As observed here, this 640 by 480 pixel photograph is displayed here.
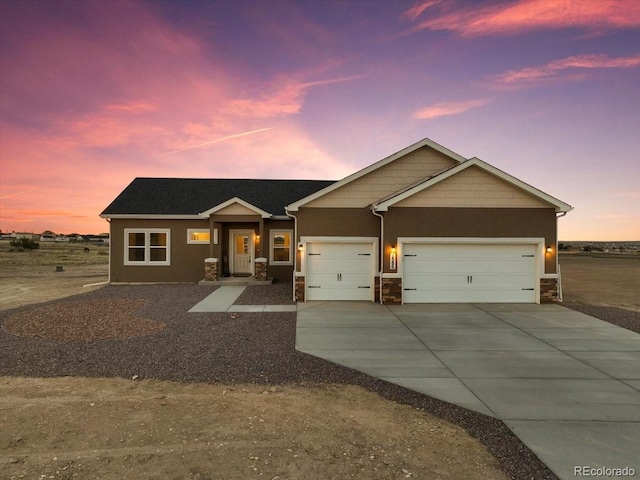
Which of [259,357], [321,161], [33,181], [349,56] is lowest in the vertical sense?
[259,357]

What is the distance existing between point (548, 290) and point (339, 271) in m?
7.32

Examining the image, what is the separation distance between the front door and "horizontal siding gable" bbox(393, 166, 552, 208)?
30.3ft

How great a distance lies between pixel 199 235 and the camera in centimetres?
1638

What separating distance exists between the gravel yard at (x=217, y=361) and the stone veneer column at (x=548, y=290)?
8856 millimetres

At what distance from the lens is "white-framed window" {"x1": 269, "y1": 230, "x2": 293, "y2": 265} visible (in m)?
16.7

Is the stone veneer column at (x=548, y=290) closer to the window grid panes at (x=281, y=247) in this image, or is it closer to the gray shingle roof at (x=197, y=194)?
the window grid panes at (x=281, y=247)

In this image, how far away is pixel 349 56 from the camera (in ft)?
50.9

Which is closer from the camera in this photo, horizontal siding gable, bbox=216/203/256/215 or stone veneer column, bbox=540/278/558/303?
stone veneer column, bbox=540/278/558/303

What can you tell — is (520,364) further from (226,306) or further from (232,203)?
(232,203)

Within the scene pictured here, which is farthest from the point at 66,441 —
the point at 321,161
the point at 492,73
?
the point at 321,161

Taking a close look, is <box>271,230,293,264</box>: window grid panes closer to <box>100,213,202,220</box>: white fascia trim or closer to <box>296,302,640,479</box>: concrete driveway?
<box>100,213,202,220</box>: white fascia trim

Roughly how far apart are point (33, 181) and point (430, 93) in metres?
30.1

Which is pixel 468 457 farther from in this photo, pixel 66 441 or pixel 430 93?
pixel 430 93

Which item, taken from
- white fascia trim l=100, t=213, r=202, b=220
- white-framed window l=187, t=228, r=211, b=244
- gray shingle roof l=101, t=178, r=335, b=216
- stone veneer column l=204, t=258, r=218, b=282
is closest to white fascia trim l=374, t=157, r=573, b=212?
gray shingle roof l=101, t=178, r=335, b=216
